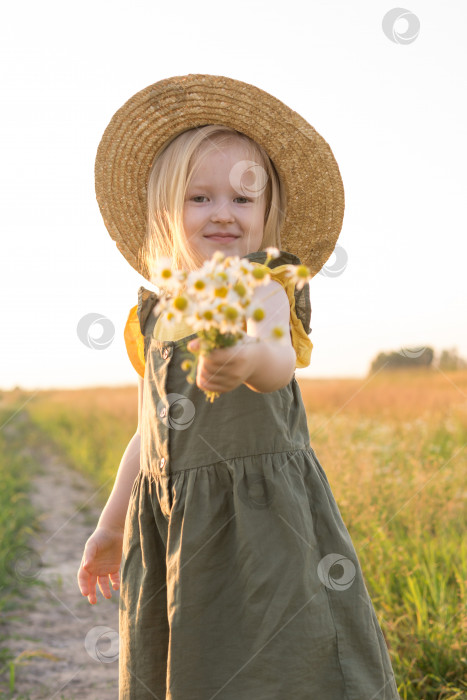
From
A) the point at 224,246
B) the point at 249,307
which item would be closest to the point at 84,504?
the point at 224,246

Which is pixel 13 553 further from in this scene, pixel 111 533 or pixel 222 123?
pixel 222 123

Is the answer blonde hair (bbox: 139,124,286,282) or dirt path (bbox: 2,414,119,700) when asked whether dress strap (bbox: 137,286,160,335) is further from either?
dirt path (bbox: 2,414,119,700)

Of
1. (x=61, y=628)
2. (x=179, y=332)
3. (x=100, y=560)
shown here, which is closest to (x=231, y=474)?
(x=179, y=332)

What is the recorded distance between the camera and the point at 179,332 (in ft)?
6.10

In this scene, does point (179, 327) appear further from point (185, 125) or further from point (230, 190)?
point (185, 125)

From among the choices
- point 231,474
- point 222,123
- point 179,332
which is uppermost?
point 222,123

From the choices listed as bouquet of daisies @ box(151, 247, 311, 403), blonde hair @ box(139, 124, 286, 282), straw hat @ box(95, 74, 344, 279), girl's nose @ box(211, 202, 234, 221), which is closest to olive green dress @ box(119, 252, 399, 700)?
girl's nose @ box(211, 202, 234, 221)

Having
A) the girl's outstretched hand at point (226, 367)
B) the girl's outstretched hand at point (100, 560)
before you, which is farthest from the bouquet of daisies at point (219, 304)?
the girl's outstretched hand at point (100, 560)

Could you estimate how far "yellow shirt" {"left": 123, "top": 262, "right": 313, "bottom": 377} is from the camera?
1.71 m

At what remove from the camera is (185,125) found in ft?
6.85

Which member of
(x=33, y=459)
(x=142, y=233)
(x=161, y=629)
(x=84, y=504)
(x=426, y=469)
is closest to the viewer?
(x=161, y=629)

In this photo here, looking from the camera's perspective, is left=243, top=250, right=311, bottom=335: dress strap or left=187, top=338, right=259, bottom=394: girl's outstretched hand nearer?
left=187, top=338, right=259, bottom=394: girl's outstretched hand

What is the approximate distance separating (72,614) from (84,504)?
2.58m

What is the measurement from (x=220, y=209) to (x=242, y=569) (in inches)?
34.8
